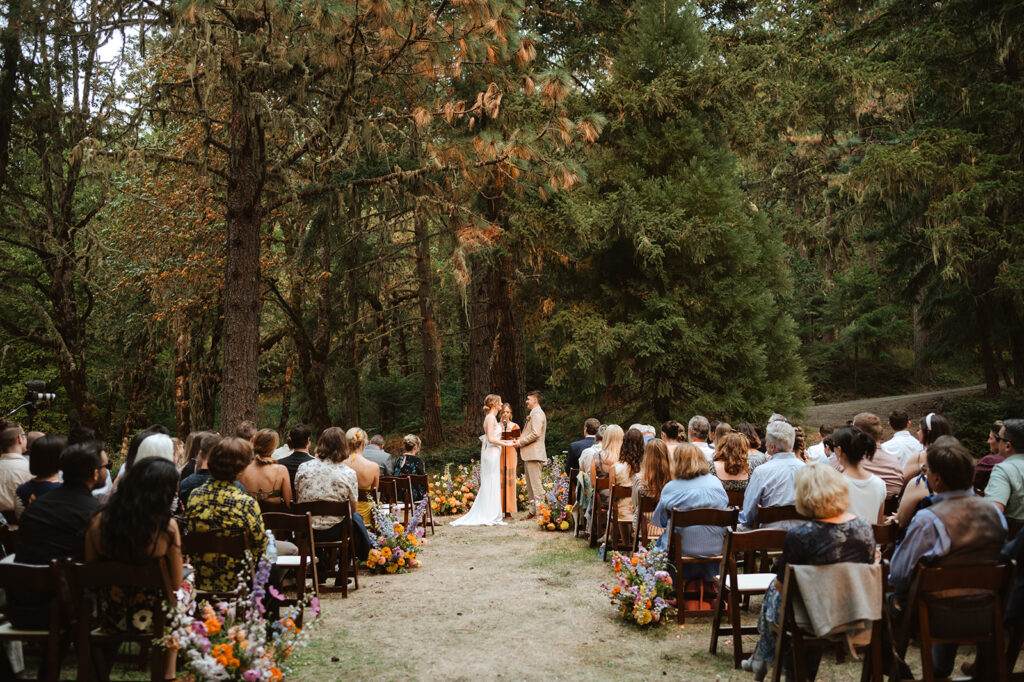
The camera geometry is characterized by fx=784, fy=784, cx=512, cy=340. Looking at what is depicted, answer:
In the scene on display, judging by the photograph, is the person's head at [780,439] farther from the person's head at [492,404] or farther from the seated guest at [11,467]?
the person's head at [492,404]

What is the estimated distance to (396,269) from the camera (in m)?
20.6

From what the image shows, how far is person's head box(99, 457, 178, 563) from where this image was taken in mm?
3947

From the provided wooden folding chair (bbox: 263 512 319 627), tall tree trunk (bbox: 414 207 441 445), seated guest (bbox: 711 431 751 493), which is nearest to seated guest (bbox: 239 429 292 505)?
wooden folding chair (bbox: 263 512 319 627)

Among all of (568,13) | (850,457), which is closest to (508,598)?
(850,457)

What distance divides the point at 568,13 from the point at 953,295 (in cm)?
1014

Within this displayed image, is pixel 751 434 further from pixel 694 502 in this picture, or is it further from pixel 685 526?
pixel 685 526

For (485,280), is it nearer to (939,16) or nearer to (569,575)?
(569,575)

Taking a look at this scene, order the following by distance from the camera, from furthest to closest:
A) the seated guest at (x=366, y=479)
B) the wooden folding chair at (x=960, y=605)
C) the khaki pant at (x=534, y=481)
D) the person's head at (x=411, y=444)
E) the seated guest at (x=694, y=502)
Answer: the khaki pant at (x=534, y=481) → the person's head at (x=411, y=444) → the seated guest at (x=366, y=479) → the seated guest at (x=694, y=502) → the wooden folding chair at (x=960, y=605)

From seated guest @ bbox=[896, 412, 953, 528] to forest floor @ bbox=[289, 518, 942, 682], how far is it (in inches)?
40.2

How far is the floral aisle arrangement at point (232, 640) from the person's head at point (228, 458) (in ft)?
2.01

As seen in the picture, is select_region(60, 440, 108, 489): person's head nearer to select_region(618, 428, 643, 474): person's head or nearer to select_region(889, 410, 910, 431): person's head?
select_region(618, 428, 643, 474): person's head

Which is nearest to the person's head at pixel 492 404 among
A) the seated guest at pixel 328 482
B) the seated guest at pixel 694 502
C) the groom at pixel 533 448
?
the groom at pixel 533 448

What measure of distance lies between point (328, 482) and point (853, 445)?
14.4ft

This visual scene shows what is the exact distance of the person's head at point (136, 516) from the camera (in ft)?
13.0
